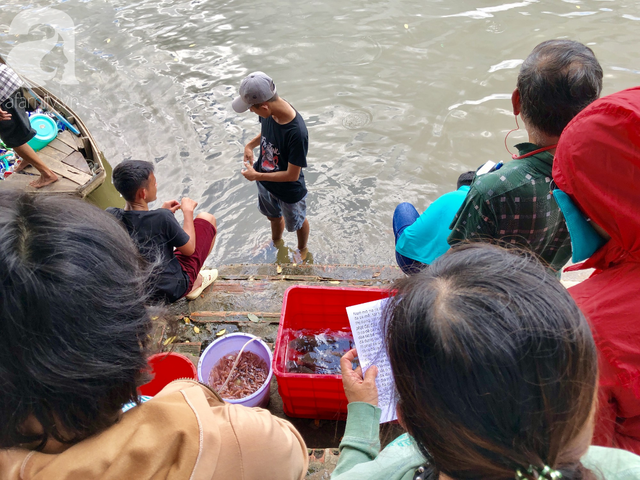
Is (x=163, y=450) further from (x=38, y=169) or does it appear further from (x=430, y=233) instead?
(x=38, y=169)

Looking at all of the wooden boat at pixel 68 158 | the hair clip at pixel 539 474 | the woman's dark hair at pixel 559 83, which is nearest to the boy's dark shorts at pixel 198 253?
the wooden boat at pixel 68 158

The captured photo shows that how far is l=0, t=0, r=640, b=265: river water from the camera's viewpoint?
5.71 meters

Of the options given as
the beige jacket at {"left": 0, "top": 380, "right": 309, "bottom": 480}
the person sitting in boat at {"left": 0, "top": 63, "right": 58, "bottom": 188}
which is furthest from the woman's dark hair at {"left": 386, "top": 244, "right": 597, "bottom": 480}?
the person sitting in boat at {"left": 0, "top": 63, "right": 58, "bottom": 188}

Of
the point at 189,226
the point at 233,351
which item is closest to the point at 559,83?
the point at 233,351

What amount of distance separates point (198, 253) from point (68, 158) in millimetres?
Result: 3530

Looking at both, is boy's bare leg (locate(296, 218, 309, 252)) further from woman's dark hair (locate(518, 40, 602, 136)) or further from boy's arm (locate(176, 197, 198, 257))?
woman's dark hair (locate(518, 40, 602, 136))

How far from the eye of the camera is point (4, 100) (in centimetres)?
452

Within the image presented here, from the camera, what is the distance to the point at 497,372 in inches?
31.2

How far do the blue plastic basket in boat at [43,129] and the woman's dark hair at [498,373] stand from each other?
6.47m

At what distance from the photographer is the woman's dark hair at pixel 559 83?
1.78 metres

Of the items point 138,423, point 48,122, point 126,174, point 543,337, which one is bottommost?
point 48,122

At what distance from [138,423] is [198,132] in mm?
6269

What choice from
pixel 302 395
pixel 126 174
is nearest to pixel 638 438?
pixel 302 395

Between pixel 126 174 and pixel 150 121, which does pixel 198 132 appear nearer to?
pixel 150 121
